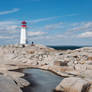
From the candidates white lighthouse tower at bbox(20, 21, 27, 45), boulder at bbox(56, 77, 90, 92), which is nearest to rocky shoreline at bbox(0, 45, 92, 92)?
boulder at bbox(56, 77, 90, 92)

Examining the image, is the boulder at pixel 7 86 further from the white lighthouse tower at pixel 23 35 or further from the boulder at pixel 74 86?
the white lighthouse tower at pixel 23 35

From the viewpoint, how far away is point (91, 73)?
69.9 ft

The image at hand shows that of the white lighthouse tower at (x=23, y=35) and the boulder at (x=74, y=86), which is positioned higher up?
the white lighthouse tower at (x=23, y=35)

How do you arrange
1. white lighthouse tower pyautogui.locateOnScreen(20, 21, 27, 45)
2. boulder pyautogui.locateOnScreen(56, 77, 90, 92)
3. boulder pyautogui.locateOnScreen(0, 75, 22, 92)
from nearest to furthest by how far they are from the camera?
boulder pyautogui.locateOnScreen(0, 75, 22, 92) < boulder pyautogui.locateOnScreen(56, 77, 90, 92) < white lighthouse tower pyautogui.locateOnScreen(20, 21, 27, 45)

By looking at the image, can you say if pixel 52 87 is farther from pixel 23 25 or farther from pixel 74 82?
pixel 23 25

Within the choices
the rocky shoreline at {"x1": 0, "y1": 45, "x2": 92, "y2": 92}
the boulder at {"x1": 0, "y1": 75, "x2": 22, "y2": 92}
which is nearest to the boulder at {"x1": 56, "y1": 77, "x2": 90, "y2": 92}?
the rocky shoreline at {"x1": 0, "y1": 45, "x2": 92, "y2": 92}

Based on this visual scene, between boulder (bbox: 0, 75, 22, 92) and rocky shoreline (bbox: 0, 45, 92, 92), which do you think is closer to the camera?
boulder (bbox: 0, 75, 22, 92)

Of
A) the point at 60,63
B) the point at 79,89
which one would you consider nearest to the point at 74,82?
the point at 79,89

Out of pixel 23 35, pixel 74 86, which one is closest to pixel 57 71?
pixel 74 86

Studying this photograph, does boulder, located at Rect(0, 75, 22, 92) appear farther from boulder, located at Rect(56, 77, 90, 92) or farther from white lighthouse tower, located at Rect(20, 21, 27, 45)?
white lighthouse tower, located at Rect(20, 21, 27, 45)

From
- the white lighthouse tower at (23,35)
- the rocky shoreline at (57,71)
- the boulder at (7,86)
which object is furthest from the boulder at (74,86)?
the white lighthouse tower at (23,35)

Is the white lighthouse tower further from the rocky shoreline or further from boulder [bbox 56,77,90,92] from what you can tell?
boulder [bbox 56,77,90,92]

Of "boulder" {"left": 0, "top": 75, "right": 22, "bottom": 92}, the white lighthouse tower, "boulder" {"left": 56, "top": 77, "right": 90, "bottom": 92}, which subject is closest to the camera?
"boulder" {"left": 0, "top": 75, "right": 22, "bottom": 92}

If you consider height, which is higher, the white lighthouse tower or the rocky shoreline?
the white lighthouse tower
